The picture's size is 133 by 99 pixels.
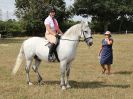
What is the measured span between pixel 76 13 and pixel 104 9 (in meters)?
7.03

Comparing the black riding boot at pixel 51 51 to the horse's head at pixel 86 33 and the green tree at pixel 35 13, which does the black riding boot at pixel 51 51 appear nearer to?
the horse's head at pixel 86 33

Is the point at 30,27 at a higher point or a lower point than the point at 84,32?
lower

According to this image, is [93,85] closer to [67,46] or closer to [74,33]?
[67,46]

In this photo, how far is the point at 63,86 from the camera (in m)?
12.8

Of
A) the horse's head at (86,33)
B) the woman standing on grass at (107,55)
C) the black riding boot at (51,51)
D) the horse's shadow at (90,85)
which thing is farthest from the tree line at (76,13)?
the horse's head at (86,33)

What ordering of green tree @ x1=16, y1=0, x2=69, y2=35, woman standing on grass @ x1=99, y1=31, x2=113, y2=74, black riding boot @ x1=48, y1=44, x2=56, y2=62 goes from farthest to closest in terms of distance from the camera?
green tree @ x1=16, y1=0, x2=69, y2=35 → woman standing on grass @ x1=99, y1=31, x2=113, y2=74 → black riding boot @ x1=48, y1=44, x2=56, y2=62

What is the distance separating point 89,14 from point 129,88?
74.0m

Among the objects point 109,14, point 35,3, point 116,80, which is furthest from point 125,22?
point 116,80

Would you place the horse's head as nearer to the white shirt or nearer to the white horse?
the white horse

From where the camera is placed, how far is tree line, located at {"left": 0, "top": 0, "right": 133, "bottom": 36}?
73.8 meters

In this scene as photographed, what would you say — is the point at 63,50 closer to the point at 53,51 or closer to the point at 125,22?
the point at 53,51

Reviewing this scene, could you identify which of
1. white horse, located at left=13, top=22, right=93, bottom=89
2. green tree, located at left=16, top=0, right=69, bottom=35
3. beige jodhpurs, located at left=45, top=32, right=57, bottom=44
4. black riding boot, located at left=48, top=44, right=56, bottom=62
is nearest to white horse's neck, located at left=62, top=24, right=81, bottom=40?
white horse, located at left=13, top=22, right=93, bottom=89

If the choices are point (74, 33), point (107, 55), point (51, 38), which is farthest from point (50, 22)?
point (107, 55)

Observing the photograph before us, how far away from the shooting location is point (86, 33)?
12.8m
